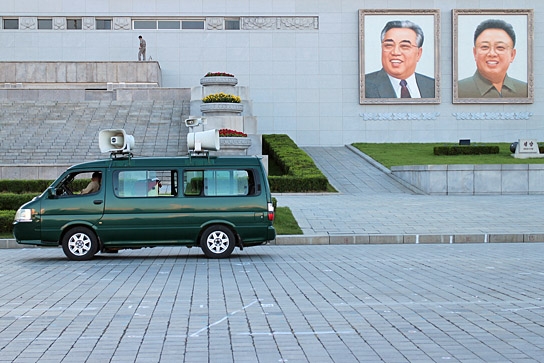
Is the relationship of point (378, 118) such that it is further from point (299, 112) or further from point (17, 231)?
point (17, 231)

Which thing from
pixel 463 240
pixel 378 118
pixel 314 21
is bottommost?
pixel 463 240

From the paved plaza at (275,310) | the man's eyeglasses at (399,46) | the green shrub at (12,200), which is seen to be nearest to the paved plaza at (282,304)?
the paved plaza at (275,310)

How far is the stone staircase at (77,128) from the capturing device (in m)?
32.5

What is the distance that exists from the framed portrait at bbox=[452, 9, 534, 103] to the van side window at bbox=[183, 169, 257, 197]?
106ft

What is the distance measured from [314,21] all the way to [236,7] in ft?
14.1

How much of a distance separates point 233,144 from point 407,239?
12.0 meters

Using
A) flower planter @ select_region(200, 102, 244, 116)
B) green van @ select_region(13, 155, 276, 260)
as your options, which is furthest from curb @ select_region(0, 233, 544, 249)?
flower planter @ select_region(200, 102, 244, 116)

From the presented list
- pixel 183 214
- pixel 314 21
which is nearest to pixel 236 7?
pixel 314 21

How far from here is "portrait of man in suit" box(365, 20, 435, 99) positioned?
150 ft

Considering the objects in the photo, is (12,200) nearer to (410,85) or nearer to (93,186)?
(93,186)

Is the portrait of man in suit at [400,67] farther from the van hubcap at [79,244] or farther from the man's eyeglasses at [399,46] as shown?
the van hubcap at [79,244]

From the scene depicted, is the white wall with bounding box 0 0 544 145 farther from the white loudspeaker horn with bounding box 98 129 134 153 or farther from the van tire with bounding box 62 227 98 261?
the van tire with bounding box 62 227 98 261

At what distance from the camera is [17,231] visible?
50.1ft

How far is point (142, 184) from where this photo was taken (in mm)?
15469
